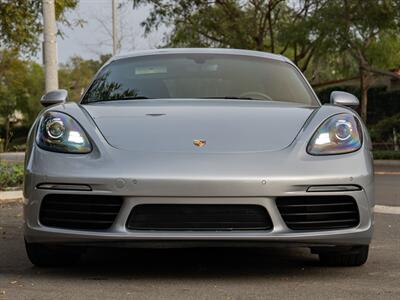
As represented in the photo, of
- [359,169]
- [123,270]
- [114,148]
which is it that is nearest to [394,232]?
[359,169]

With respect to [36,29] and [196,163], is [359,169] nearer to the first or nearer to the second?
[196,163]

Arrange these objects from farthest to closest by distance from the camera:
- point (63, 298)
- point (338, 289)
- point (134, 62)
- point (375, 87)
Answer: point (375, 87), point (134, 62), point (338, 289), point (63, 298)

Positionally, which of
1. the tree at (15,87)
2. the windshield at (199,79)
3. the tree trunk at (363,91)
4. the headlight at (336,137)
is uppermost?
the windshield at (199,79)

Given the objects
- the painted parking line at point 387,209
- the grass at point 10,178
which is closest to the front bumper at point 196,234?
the painted parking line at point 387,209

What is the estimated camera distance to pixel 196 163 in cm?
387

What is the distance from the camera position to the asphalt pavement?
3.79 meters

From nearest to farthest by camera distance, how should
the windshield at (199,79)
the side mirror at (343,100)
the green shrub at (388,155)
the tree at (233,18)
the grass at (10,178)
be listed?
the side mirror at (343,100) < the windshield at (199,79) < the grass at (10,178) < the green shrub at (388,155) < the tree at (233,18)

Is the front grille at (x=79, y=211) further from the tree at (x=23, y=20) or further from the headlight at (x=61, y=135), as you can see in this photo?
the tree at (x=23, y=20)

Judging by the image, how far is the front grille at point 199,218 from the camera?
152 inches

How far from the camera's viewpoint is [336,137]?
4.12m

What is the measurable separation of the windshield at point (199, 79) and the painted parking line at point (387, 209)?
2.99 meters

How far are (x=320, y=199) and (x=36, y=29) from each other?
12.8 m

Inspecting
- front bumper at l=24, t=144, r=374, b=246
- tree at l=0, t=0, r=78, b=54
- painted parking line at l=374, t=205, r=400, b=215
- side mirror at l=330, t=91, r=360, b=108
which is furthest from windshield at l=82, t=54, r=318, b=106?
tree at l=0, t=0, r=78, b=54

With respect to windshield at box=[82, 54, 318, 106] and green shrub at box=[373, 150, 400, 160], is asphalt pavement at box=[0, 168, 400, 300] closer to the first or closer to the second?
windshield at box=[82, 54, 318, 106]
